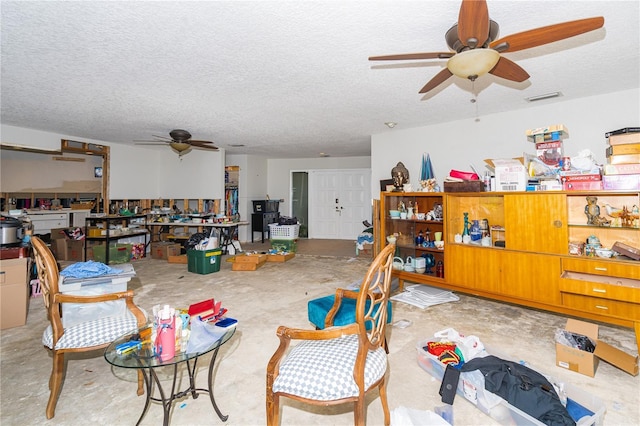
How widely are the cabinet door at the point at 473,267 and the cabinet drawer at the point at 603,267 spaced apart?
589 mm

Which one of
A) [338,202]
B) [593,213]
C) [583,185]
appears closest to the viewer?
[583,185]

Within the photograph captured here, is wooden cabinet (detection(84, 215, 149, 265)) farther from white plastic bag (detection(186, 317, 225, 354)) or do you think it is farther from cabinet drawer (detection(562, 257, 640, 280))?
cabinet drawer (detection(562, 257, 640, 280))

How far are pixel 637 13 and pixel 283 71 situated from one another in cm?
264

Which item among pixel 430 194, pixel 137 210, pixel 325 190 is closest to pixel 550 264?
pixel 430 194

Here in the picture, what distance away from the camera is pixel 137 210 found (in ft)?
22.7

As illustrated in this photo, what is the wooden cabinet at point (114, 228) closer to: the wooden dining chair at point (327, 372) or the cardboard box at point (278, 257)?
the cardboard box at point (278, 257)

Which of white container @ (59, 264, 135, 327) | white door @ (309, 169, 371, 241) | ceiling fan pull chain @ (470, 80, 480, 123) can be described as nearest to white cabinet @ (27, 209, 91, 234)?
white container @ (59, 264, 135, 327)

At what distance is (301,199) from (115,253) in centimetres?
506

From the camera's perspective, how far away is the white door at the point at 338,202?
28.1 feet

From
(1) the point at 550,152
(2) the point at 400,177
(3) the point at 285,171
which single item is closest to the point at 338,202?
(3) the point at 285,171

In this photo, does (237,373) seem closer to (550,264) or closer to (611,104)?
(550,264)

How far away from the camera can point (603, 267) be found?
2.59m

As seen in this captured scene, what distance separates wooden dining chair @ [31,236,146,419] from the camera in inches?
67.4

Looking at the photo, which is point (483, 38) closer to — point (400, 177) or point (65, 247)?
point (400, 177)
